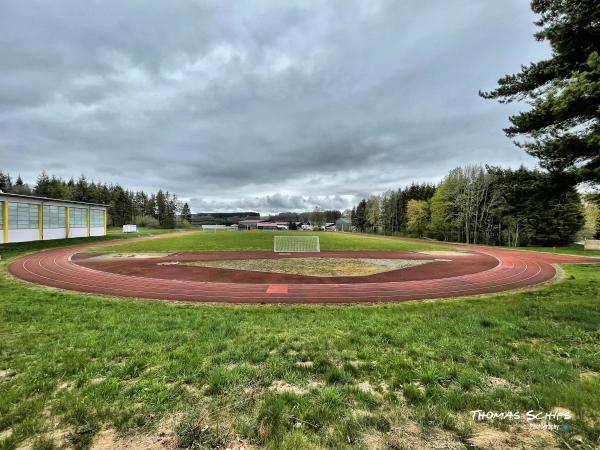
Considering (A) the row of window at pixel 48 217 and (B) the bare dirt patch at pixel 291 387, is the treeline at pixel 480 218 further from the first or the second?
(A) the row of window at pixel 48 217

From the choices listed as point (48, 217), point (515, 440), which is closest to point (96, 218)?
point (48, 217)

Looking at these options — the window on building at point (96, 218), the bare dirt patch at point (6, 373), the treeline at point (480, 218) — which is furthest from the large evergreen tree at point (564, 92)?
the window on building at point (96, 218)

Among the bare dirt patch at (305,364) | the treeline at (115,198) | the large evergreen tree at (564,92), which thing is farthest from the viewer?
the treeline at (115,198)

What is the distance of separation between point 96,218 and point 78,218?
14.7ft

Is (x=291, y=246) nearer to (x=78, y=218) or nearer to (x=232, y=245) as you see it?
(x=232, y=245)

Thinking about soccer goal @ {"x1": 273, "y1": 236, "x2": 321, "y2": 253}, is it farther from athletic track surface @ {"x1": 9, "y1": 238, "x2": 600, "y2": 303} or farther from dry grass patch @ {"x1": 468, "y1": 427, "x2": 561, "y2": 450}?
dry grass patch @ {"x1": 468, "y1": 427, "x2": 561, "y2": 450}

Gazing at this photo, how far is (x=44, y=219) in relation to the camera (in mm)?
40125

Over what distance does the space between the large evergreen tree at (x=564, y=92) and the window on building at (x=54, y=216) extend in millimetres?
53810

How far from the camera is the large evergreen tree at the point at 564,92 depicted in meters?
7.79

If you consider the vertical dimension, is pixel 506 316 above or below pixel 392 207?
below

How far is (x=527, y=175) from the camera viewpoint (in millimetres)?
9781

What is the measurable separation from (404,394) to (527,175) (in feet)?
30.8

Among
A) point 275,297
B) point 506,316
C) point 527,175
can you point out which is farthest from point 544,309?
point 275,297

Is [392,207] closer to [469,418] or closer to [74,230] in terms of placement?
[74,230]
